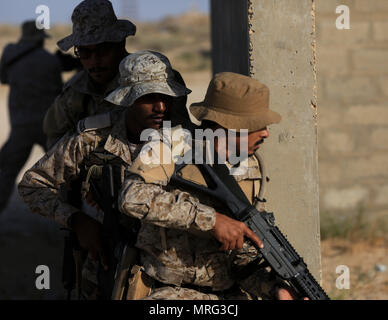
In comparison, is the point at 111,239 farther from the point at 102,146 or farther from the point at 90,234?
the point at 102,146

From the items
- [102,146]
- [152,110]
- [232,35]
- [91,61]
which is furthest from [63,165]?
[232,35]

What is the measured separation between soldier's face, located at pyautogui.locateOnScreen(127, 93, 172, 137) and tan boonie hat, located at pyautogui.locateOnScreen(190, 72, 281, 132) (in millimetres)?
307

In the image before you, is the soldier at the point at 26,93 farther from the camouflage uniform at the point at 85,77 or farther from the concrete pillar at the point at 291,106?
the concrete pillar at the point at 291,106

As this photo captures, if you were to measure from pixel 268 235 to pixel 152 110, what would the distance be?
745 mm

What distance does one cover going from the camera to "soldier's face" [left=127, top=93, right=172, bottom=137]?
9.34 ft

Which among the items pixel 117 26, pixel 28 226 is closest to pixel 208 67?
pixel 28 226

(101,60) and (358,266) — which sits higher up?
(101,60)

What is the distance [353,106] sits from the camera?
19.3 feet

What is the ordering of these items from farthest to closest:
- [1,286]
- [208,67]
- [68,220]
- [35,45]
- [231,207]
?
[208,67], [35,45], [1,286], [68,220], [231,207]

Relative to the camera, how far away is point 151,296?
2.62 meters

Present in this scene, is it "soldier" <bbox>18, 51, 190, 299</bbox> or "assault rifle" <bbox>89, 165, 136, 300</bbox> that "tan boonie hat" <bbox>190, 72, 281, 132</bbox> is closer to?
"soldier" <bbox>18, 51, 190, 299</bbox>

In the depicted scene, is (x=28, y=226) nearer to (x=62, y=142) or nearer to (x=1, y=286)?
(x=1, y=286)

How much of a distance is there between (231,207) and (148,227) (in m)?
0.37

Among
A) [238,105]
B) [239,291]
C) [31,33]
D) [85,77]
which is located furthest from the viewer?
[31,33]
